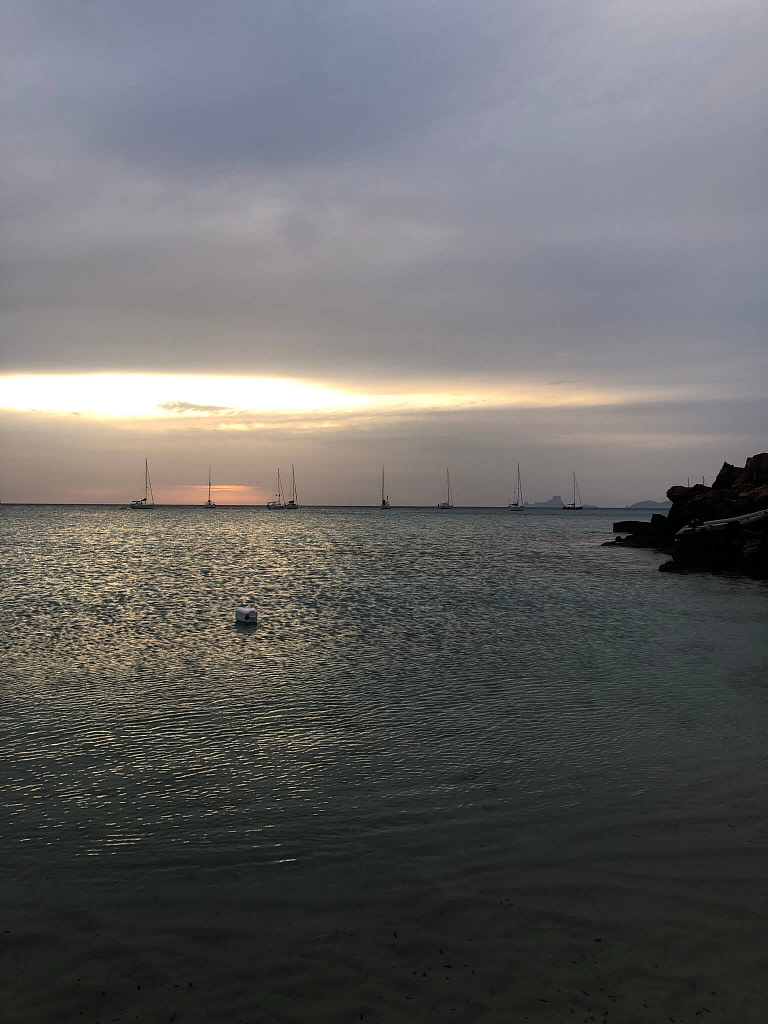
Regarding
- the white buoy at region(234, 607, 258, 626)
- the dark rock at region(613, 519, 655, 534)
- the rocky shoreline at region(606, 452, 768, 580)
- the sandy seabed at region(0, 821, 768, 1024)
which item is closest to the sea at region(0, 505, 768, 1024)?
the sandy seabed at region(0, 821, 768, 1024)

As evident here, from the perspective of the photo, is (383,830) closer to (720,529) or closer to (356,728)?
(356,728)

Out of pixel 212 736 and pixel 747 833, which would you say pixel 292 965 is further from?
pixel 212 736

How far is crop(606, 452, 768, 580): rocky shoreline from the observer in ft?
142

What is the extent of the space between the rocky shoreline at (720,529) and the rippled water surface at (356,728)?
15.4m

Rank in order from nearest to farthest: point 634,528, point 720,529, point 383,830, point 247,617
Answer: point 383,830 → point 247,617 → point 720,529 → point 634,528

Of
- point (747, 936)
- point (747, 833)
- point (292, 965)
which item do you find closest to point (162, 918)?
point (292, 965)

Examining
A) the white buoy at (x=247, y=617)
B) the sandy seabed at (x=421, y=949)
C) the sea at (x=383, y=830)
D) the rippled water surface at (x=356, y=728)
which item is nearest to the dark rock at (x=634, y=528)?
the rippled water surface at (x=356, y=728)

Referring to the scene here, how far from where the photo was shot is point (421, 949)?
6.10 m

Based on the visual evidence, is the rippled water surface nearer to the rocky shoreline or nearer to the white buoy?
the white buoy

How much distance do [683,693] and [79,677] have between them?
43.8 ft

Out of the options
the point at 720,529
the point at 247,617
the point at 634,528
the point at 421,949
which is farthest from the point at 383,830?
the point at 634,528

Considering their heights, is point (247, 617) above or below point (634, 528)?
below

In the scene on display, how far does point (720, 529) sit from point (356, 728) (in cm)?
4304

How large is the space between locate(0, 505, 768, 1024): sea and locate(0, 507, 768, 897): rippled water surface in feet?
0.20
